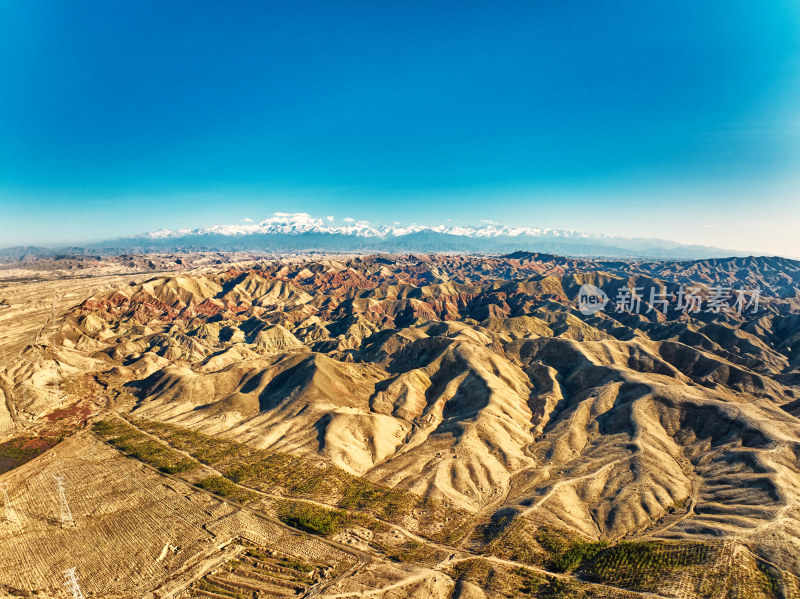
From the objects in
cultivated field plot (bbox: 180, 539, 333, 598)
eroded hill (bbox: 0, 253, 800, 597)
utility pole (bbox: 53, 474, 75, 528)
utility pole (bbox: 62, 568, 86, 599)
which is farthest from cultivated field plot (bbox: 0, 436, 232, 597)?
eroded hill (bbox: 0, 253, 800, 597)

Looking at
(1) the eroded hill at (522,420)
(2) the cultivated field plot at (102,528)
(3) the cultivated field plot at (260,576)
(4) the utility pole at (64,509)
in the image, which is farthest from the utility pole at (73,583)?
(1) the eroded hill at (522,420)

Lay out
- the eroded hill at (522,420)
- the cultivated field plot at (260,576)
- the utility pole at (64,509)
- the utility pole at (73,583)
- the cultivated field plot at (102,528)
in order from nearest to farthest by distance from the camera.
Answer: the utility pole at (73,583)
the cultivated field plot at (260,576)
the cultivated field plot at (102,528)
the utility pole at (64,509)
the eroded hill at (522,420)

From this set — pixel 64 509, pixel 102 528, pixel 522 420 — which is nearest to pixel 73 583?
pixel 102 528

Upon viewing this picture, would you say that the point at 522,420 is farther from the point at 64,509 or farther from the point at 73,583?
the point at 64,509

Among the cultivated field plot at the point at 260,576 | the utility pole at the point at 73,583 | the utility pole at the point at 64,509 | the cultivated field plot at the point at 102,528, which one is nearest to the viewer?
the utility pole at the point at 73,583

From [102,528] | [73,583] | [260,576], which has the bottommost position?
[260,576]

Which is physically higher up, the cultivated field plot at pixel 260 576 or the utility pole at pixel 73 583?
the utility pole at pixel 73 583

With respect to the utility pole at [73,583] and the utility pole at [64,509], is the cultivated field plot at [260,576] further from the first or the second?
the utility pole at [64,509]

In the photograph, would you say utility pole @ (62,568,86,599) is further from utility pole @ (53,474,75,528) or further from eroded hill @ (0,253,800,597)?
eroded hill @ (0,253,800,597)
